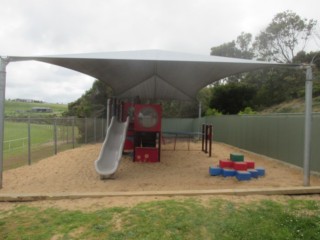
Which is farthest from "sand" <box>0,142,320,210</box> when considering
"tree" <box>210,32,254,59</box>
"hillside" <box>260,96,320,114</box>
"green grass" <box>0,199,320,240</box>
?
"tree" <box>210,32,254,59</box>

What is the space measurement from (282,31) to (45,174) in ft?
97.5

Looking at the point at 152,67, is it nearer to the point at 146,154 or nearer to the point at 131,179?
the point at 146,154

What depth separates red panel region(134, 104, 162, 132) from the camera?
1181 cm

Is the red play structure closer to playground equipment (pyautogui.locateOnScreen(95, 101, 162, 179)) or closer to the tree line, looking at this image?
playground equipment (pyautogui.locateOnScreen(95, 101, 162, 179))

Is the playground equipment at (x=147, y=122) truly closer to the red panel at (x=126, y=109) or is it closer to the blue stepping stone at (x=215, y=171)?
the red panel at (x=126, y=109)

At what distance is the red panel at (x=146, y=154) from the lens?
1162cm

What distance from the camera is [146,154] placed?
→ 38.3 feet

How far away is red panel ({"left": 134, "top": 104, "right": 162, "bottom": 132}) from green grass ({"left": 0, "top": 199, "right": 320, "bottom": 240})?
20.2ft

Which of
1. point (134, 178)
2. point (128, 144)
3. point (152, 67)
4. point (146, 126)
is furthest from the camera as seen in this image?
point (128, 144)

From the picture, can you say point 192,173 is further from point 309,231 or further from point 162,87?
point 162,87

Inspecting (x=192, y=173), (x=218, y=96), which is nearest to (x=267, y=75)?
(x=218, y=96)

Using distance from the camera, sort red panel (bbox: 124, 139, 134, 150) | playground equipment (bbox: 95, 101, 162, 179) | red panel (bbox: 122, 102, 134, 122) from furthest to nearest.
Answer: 1. red panel (bbox: 122, 102, 134, 122)
2. red panel (bbox: 124, 139, 134, 150)
3. playground equipment (bbox: 95, 101, 162, 179)

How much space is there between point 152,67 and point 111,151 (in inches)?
116

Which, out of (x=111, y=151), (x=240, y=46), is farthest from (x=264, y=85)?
(x=111, y=151)
